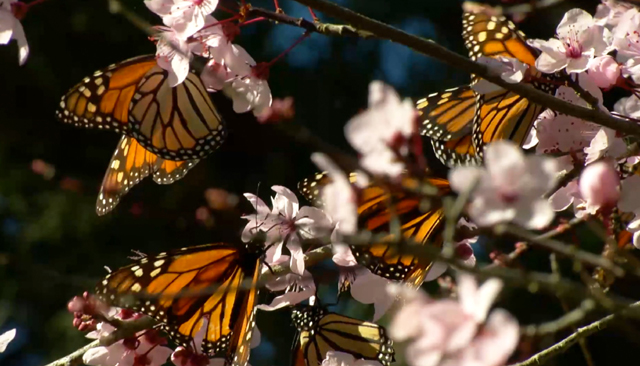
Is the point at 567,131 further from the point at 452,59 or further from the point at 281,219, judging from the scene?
the point at 281,219

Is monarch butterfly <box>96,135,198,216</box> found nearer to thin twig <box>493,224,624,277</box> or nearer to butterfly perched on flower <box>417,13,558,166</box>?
butterfly perched on flower <box>417,13,558,166</box>

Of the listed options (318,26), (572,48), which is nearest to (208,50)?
(318,26)

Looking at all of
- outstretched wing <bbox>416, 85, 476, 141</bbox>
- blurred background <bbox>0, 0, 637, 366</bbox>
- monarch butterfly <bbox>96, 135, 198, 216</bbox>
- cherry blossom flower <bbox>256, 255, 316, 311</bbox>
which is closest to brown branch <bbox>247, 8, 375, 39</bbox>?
cherry blossom flower <bbox>256, 255, 316, 311</bbox>

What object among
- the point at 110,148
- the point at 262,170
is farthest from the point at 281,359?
the point at 110,148

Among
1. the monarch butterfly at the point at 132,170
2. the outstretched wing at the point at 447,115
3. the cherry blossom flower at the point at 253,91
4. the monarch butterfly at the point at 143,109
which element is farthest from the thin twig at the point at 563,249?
the monarch butterfly at the point at 132,170

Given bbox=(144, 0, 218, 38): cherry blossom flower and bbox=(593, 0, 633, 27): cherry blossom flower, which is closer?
bbox=(144, 0, 218, 38): cherry blossom flower
